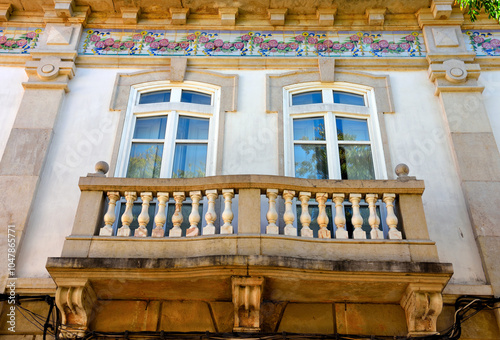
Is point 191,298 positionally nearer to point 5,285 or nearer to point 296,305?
point 296,305

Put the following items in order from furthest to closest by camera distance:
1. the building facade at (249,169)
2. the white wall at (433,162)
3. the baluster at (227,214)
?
1. the white wall at (433,162)
2. the baluster at (227,214)
3. the building facade at (249,169)

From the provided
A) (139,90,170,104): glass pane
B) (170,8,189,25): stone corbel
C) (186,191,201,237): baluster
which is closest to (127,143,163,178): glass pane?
(139,90,170,104): glass pane

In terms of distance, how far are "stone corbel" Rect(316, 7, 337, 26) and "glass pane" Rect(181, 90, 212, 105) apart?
99.5 inches

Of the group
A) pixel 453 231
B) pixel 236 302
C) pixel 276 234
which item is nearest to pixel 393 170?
pixel 453 231

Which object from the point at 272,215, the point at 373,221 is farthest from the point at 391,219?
the point at 272,215

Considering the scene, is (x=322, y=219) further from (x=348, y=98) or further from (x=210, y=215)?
(x=348, y=98)

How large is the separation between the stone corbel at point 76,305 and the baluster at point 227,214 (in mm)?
1686

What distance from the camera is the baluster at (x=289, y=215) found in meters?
6.36

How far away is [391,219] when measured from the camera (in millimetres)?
6484

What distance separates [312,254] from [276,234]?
48 cm

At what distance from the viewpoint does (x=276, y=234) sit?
246 inches

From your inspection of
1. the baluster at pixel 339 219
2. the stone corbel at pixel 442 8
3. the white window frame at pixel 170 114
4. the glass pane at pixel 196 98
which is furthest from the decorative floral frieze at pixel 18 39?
the stone corbel at pixel 442 8

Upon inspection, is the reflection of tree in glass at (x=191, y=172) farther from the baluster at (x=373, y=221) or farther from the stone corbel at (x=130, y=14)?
the stone corbel at (x=130, y=14)

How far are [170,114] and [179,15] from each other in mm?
2195
